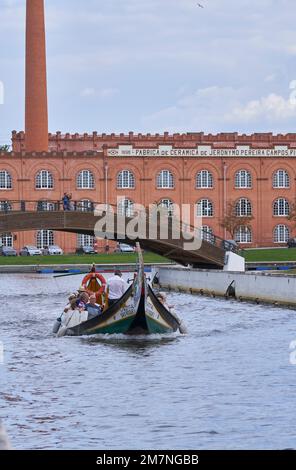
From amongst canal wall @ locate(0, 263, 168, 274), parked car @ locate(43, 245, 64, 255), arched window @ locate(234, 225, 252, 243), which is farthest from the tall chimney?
arched window @ locate(234, 225, 252, 243)

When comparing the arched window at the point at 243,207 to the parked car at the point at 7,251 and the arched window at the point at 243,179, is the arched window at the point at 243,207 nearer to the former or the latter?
the arched window at the point at 243,179

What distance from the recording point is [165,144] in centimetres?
12419

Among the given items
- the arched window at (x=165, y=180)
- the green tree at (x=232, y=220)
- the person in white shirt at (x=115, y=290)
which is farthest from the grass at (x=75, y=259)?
the person in white shirt at (x=115, y=290)

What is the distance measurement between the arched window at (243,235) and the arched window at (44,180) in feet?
62.5

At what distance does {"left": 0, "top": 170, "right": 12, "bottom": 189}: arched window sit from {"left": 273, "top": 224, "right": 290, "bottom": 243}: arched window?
1058 inches

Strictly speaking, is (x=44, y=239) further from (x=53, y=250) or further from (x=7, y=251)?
(x=7, y=251)

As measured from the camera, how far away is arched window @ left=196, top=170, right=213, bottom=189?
407ft

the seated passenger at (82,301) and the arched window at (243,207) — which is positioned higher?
the arched window at (243,207)

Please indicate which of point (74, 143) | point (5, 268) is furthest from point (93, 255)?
point (74, 143)

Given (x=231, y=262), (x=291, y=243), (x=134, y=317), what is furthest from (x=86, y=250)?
(x=134, y=317)

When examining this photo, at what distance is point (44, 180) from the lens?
4759 inches

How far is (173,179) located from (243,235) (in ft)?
30.0

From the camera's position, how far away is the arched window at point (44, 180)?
120625 mm

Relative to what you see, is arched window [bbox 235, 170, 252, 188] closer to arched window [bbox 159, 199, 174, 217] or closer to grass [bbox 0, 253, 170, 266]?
arched window [bbox 159, 199, 174, 217]
